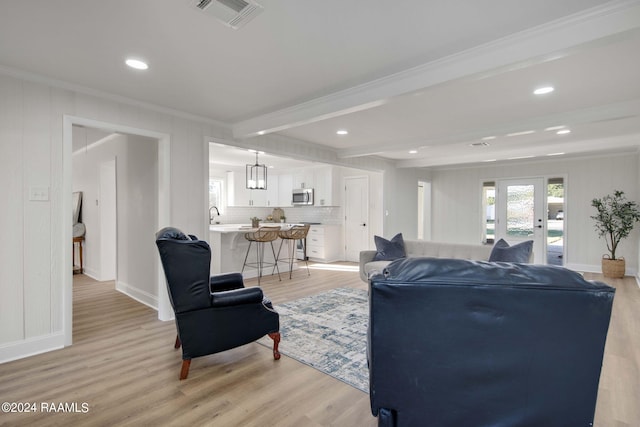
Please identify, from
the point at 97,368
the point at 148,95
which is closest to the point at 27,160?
the point at 148,95

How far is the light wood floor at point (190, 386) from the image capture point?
1.98 metres

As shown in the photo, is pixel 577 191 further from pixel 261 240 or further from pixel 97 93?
pixel 97 93

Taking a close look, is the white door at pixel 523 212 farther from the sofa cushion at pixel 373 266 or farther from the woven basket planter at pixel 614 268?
the sofa cushion at pixel 373 266

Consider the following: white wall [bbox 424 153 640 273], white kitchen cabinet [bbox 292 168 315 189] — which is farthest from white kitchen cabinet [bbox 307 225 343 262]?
white wall [bbox 424 153 640 273]

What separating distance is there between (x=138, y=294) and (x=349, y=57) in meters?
4.08

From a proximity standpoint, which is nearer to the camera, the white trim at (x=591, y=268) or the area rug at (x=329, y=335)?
the area rug at (x=329, y=335)

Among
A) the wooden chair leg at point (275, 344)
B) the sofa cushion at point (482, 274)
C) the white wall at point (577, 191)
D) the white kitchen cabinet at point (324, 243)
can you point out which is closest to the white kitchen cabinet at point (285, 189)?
the white kitchen cabinet at point (324, 243)

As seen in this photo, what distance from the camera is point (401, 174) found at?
777cm

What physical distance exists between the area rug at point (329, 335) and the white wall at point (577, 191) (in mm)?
4944

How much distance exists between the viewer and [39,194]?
2879 mm

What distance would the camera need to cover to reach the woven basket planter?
19.4 ft

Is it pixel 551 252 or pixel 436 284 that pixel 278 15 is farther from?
pixel 551 252

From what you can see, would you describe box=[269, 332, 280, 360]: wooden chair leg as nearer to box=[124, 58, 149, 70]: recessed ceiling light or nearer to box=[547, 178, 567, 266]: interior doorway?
box=[124, 58, 149, 70]: recessed ceiling light

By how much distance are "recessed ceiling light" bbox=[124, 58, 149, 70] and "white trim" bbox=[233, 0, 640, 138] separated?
1481 millimetres
